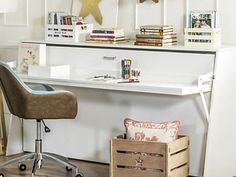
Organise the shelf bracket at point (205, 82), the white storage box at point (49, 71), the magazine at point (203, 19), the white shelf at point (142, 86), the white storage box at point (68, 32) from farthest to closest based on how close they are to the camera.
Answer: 1. the white storage box at point (68, 32)
2. the white storage box at point (49, 71)
3. the magazine at point (203, 19)
4. the shelf bracket at point (205, 82)
5. the white shelf at point (142, 86)

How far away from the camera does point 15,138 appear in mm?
5402

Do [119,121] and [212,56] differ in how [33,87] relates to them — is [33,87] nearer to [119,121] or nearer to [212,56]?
[119,121]

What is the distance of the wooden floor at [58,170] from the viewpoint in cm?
470

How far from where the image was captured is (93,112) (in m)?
4.98

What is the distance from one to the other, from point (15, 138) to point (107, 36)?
1286 mm

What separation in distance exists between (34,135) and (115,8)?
1282 millimetres

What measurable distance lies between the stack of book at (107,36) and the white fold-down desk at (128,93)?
0.19 ft

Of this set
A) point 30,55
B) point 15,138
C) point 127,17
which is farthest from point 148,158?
point 15,138

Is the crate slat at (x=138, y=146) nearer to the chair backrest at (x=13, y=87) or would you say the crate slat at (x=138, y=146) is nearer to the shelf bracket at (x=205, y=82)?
the shelf bracket at (x=205, y=82)

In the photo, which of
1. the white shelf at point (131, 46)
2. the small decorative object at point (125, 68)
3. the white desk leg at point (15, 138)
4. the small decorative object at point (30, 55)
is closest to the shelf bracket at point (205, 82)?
the white shelf at point (131, 46)

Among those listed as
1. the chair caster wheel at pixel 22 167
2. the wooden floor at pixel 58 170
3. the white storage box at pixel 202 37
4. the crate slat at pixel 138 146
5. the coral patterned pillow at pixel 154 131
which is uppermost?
the white storage box at pixel 202 37

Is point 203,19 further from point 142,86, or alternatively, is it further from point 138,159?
point 138,159

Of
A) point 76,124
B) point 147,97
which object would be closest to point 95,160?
point 76,124

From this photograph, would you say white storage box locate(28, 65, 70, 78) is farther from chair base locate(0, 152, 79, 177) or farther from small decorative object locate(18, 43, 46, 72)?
chair base locate(0, 152, 79, 177)
